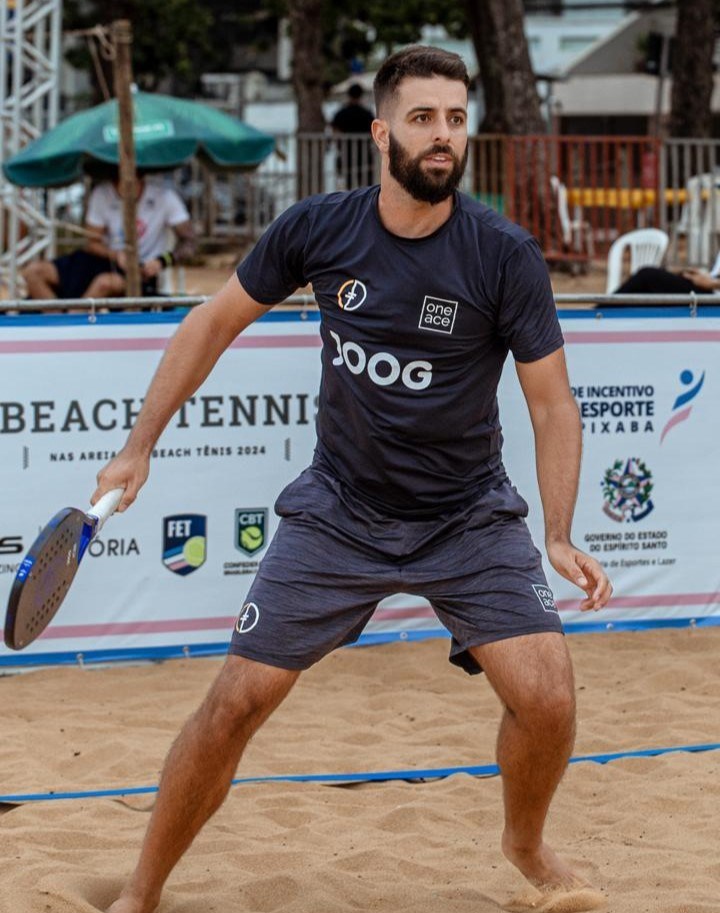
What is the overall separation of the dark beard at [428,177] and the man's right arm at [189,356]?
57cm

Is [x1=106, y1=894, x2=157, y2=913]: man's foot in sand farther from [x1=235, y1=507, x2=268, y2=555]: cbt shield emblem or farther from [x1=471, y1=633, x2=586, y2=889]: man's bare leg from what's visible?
[x1=235, y1=507, x2=268, y2=555]: cbt shield emblem

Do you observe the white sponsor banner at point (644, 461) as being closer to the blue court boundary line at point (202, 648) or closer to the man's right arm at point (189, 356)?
the blue court boundary line at point (202, 648)

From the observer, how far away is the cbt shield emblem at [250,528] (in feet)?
21.2

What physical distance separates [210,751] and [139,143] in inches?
400

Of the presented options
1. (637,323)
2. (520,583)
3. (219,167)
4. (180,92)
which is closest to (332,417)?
(520,583)

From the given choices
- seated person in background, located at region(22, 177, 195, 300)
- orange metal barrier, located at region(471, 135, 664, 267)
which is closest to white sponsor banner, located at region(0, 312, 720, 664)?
seated person in background, located at region(22, 177, 195, 300)

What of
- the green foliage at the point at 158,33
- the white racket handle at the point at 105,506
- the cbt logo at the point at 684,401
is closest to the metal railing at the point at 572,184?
the cbt logo at the point at 684,401

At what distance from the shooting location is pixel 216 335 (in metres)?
4.18

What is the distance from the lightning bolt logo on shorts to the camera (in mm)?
3975

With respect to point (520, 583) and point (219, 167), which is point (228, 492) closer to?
point (520, 583)

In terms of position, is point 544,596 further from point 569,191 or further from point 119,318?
point 569,191

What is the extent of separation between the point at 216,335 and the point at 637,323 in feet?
9.81

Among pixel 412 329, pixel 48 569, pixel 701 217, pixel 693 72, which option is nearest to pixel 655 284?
pixel 412 329

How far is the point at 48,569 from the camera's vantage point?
3.75 m
